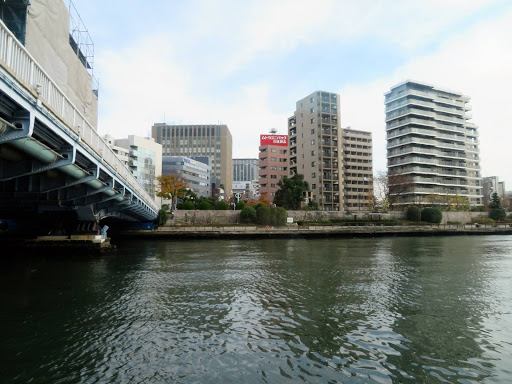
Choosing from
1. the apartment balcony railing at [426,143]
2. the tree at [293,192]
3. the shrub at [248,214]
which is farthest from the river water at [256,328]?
the apartment balcony railing at [426,143]

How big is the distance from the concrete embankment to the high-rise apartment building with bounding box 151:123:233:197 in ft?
264

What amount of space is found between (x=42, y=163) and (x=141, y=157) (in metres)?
74.6

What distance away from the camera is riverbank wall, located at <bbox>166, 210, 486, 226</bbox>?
48.2m

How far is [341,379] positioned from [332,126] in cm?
7350

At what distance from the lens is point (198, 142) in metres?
127

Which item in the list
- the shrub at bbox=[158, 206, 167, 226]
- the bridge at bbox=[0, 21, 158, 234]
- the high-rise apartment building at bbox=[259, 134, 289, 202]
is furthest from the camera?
the high-rise apartment building at bbox=[259, 134, 289, 202]

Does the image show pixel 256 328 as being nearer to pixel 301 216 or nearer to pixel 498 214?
pixel 301 216

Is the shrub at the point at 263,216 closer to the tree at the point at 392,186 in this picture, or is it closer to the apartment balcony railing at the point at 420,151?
the tree at the point at 392,186

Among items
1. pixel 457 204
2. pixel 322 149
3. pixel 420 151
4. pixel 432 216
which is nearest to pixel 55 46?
pixel 432 216

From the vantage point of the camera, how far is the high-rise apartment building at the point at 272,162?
86875 millimetres

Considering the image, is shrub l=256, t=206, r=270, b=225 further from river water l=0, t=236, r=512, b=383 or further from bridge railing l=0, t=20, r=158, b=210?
bridge railing l=0, t=20, r=158, b=210

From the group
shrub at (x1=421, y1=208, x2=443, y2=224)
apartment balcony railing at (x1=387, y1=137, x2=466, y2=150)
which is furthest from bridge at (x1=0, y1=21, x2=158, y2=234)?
apartment balcony railing at (x1=387, y1=137, x2=466, y2=150)

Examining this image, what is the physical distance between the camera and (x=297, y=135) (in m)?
78.9

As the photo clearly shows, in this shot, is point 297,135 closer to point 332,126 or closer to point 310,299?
point 332,126
